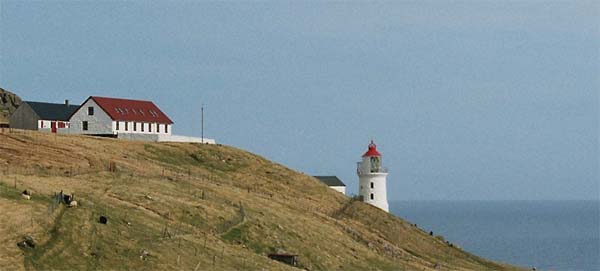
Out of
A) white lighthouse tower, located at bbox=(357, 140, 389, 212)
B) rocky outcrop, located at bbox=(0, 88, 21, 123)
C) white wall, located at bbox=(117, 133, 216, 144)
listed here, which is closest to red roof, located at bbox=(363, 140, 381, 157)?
white lighthouse tower, located at bbox=(357, 140, 389, 212)

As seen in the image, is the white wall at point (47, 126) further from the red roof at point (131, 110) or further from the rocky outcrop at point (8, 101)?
the rocky outcrop at point (8, 101)

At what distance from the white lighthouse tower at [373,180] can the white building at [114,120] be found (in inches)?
1090

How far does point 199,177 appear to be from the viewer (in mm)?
98125

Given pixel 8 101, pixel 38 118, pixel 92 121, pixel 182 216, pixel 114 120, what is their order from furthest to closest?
1. pixel 8 101
2. pixel 38 118
3. pixel 92 121
4. pixel 114 120
5. pixel 182 216

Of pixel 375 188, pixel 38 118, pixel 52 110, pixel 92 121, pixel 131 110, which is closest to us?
pixel 92 121

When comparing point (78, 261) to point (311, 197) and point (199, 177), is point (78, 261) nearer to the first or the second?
point (199, 177)

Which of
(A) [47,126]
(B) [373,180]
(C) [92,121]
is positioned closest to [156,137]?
(C) [92,121]

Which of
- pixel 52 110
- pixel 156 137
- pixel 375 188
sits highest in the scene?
pixel 52 110

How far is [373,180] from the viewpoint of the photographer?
404ft

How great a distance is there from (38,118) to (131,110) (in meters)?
12.4

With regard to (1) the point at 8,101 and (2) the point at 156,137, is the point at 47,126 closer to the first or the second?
(2) the point at 156,137

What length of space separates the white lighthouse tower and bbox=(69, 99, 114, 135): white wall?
115ft

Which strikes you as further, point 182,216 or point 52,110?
point 52,110

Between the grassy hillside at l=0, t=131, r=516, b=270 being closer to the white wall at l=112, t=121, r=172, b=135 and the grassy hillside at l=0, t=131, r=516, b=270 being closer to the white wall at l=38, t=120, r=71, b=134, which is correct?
the white wall at l=112, t=121, r=172, b=135
